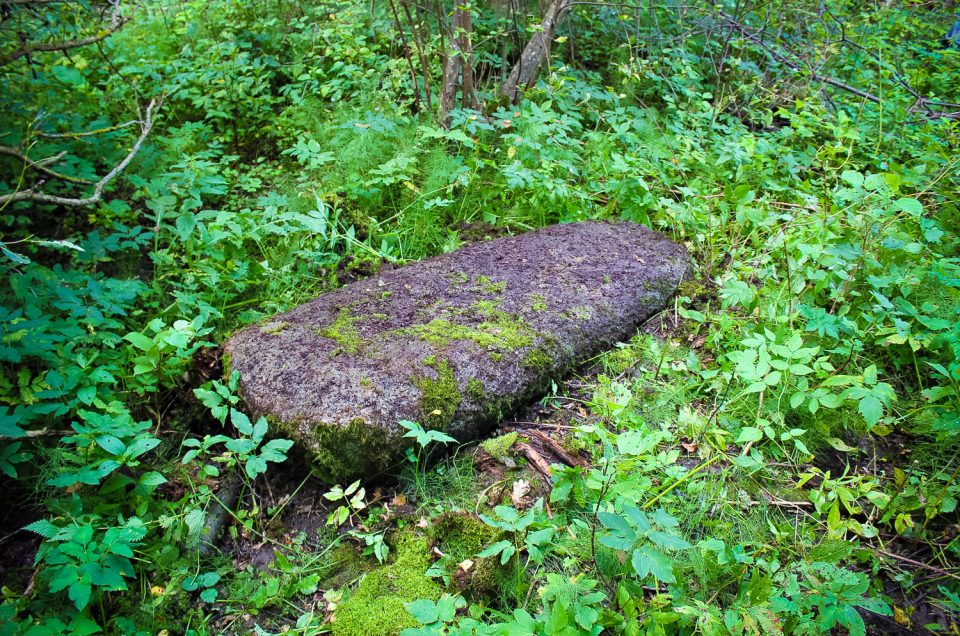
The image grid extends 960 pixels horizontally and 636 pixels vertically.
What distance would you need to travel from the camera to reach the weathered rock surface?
2.30 m

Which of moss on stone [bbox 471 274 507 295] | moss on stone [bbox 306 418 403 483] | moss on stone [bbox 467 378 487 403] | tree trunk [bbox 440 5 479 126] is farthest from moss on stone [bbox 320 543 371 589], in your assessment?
tree trunk [bbox 440 5 479 126]

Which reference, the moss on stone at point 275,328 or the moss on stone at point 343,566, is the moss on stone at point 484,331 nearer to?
the moss on stone at point 275,328

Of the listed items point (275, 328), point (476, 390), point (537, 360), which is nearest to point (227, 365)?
point (275, 328)

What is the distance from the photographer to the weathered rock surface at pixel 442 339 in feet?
7.56

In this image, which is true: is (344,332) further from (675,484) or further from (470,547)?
(675,484)

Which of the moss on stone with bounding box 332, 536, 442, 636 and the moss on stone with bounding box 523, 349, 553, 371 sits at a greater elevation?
the moss on stone with bounding box 523, 349, 553, 371

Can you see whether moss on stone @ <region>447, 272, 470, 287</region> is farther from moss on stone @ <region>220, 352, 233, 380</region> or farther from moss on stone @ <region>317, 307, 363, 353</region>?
moss on stone @ <region>220, 352, 233, 380</region>

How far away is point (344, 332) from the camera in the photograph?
8.77ft

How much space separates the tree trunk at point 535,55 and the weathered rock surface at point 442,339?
1.99 metres

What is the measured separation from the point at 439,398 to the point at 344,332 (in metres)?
0.62

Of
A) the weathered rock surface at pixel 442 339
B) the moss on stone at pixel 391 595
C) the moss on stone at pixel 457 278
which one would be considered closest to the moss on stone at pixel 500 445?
the weathered rock surface at pixel 442 339

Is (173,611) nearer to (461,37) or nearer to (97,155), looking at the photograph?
(97,155)

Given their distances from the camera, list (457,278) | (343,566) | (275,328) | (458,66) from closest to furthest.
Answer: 1. (343,566)
2. (275,328)
3. (457,278)
4. (458,66)

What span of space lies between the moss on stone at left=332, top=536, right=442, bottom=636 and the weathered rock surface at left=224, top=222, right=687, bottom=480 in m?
0.39
